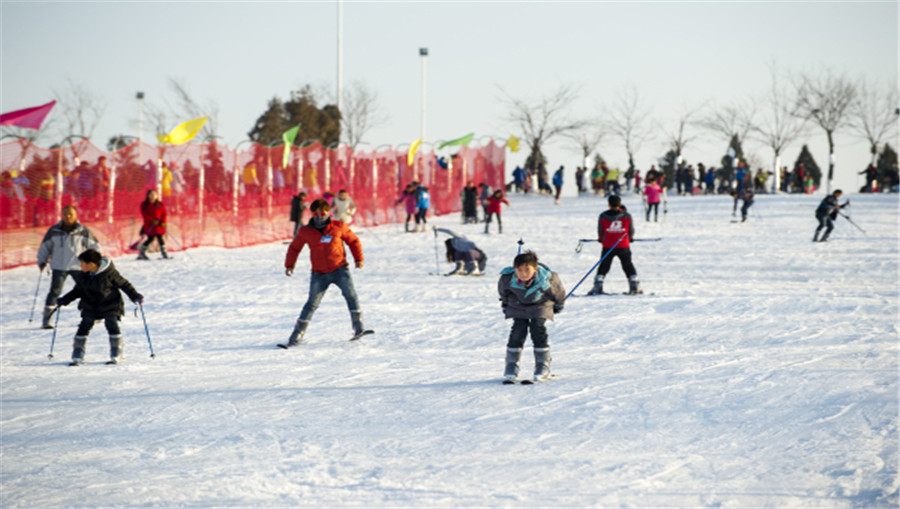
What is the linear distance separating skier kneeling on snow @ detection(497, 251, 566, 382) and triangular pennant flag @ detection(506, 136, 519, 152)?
30.9 metres

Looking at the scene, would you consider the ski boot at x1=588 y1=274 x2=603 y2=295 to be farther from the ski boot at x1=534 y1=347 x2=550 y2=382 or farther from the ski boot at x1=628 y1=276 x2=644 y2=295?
the ski boot at x1=534 y1=347 x2=550 y2=382

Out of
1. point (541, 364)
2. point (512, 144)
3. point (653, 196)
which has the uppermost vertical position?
point (512, 144)

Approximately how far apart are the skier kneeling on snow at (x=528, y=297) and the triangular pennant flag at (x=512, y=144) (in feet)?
101

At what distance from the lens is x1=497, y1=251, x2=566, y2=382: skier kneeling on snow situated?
6957 millimetres

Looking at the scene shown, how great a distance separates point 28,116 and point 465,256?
8422 millimetres

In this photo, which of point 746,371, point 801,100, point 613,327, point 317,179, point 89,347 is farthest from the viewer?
point 801,100

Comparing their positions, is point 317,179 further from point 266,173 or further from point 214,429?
point 214,429

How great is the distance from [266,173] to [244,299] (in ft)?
30.7

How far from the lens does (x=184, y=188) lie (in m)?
19.7

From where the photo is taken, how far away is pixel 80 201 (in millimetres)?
17156

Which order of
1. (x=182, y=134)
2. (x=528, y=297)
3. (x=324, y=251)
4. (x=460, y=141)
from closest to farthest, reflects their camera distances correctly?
1. (x=528, y=297)
2. (x=324, y=251)
3. (x=182, y=134)
4. (x=460, y=141)

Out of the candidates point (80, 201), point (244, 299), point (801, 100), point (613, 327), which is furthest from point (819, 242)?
point (801, 100)

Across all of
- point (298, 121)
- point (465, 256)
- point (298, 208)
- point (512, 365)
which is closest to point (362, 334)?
point (512, 365)

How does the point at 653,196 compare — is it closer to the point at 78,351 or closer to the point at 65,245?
the point at 65,245
